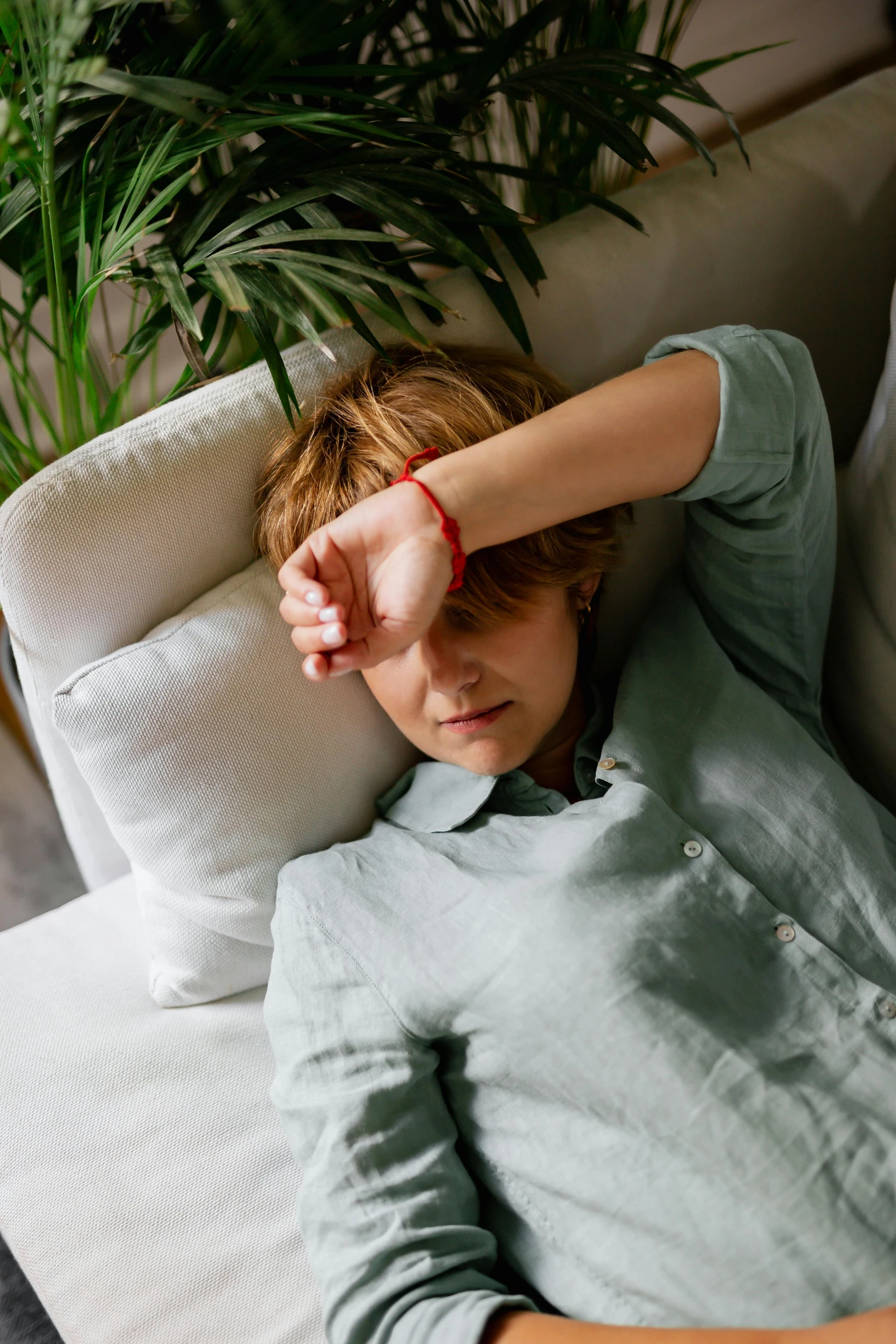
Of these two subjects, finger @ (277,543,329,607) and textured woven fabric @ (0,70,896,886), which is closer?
finger @ (277,543,329,607)

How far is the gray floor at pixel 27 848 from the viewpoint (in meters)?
1.67

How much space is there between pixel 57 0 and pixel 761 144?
95 cm

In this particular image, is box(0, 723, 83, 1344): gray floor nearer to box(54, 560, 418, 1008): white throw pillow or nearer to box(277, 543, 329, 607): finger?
box(54, 560, 418, 1008): white throw pillow

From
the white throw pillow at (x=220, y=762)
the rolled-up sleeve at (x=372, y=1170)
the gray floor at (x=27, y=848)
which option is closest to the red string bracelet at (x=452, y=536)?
the white throw pillow at (x=220, y=762)

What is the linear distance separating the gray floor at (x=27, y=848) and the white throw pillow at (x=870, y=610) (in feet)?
3.92

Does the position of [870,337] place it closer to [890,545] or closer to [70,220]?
[890,545]

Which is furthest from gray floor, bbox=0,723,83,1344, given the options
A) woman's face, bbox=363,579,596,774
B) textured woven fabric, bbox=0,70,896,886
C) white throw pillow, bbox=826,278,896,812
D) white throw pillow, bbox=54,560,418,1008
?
white throw pillow, bbox=826,278,896,812

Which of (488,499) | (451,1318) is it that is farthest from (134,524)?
(451,1318)

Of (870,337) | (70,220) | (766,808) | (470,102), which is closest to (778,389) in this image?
(766,808)

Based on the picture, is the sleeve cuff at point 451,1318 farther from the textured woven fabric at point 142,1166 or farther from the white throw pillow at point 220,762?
the white throw pillow at point 220,762

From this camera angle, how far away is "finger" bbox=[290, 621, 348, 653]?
2.59ft

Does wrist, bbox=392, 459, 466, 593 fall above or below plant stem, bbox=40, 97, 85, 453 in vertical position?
below

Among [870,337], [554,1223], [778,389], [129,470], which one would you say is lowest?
[554,1223]

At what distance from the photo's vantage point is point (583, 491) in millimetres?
941
